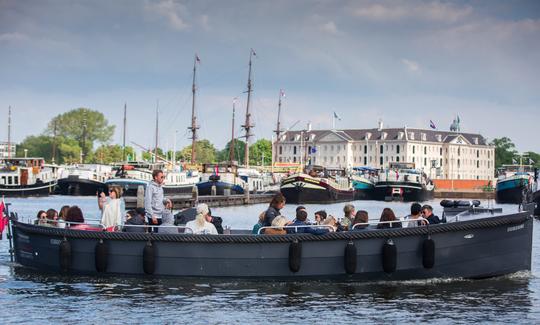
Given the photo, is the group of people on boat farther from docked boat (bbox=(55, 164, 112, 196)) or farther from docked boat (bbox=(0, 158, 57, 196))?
docked boat (bbox=(55, 164, 112, 196))

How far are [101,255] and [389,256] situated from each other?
22.1ft

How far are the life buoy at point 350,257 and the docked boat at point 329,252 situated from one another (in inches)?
0.9

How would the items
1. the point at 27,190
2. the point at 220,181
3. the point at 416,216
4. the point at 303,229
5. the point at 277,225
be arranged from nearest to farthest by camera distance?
the point at 303,229
the point at 277,225
the point at 416,216
the point at 220,181
the point at 27,190

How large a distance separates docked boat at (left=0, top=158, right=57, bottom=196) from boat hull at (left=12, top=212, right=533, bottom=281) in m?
81.8

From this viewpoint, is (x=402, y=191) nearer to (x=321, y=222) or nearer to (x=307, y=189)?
(x=307, y=189)

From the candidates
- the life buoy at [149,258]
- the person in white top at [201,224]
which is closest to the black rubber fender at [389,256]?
the person in white top at [201,224]

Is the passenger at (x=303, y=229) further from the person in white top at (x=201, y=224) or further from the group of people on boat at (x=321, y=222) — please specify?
the person in white top at (x=201, y=224)

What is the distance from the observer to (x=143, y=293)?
21641 mm

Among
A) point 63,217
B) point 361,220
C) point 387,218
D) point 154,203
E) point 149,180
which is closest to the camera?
point 387,218

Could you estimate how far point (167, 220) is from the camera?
22.8 meters

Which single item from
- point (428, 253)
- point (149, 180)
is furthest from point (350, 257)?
point (149, 180)

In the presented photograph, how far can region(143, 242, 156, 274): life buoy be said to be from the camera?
72.7 ft

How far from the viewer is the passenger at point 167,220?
22.4m

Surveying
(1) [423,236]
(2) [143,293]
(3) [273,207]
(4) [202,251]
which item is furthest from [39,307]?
(1) [423,236]
